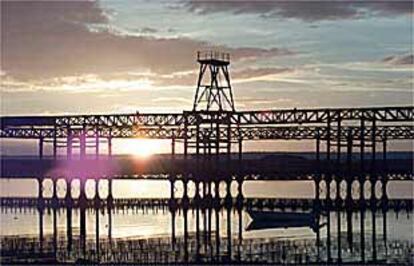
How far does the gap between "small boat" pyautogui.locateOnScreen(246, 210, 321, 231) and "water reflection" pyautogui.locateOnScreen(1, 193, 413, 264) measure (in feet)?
0.23

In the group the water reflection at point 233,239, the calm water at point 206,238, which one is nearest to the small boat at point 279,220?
the water reflection at point 233,239

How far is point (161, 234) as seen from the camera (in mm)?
64000

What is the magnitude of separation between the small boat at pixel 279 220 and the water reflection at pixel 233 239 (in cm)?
7

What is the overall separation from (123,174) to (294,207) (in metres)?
16.3

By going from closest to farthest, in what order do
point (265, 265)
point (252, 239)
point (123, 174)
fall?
point (265, 265)
point (252, 239)
point (123, 174)

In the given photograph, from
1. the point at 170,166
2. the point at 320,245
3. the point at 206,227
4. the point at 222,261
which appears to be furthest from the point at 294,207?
the point at 222,261

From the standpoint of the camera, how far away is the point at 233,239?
197 ft

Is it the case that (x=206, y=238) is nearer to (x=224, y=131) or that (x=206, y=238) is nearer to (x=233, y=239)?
(x=233, y=239)

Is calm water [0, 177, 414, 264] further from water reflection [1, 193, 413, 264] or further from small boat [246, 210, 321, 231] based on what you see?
small boat [246, 210, 321, 231]

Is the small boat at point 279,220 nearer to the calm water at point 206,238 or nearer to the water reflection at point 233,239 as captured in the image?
the water reflection at point 233,239

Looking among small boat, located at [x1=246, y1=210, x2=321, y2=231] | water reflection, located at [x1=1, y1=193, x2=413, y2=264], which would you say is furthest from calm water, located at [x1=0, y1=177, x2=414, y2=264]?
small boat, located at [x1=246, y1=210, x2=321, y2=231]

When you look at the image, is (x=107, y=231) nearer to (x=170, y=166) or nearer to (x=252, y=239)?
(x=252, y=239)

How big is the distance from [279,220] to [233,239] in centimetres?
1348

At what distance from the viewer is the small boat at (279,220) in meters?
70.5
